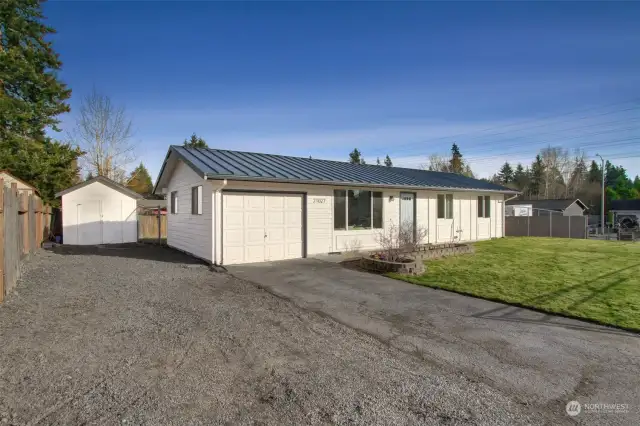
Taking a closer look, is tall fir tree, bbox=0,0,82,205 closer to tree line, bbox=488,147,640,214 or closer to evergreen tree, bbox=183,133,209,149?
evergreen tree, bbox=183,133,209,149

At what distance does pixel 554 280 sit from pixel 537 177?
6580 centimetres

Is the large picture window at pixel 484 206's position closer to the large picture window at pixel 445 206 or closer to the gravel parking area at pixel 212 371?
the large picture window at pixel 445 206

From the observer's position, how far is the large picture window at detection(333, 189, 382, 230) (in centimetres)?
1256

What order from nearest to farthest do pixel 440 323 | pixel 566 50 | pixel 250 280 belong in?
pixel 440 323 → pixel 250 280 → pixel 566 50

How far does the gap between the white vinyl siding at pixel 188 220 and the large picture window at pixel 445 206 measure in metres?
10.4

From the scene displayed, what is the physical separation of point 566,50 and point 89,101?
30841 mm

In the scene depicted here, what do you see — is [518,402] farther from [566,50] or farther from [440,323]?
[566,50]

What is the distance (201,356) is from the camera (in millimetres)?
4012

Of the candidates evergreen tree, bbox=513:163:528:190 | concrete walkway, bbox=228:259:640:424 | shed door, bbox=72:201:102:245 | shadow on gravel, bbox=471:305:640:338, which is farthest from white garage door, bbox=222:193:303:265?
evergreen tree, bbox=513:163:528:190

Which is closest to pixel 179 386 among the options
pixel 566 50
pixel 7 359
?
pixel 7 359

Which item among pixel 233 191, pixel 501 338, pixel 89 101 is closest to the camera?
pixel 501 338

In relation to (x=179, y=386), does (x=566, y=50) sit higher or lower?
higher

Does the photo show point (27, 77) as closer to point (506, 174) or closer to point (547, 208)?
point (547, 208)

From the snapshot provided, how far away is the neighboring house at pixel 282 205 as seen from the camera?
10.3m
